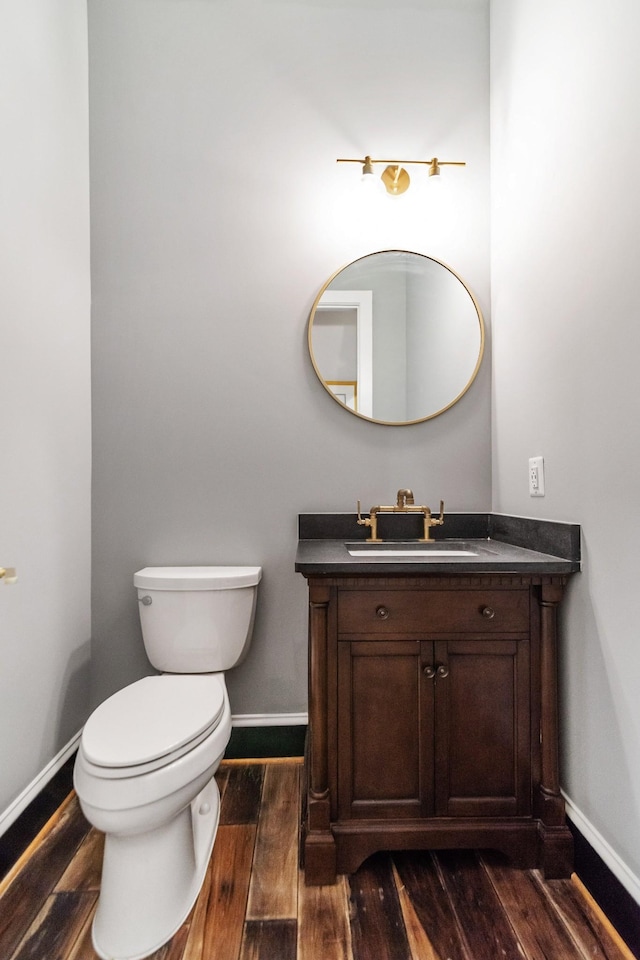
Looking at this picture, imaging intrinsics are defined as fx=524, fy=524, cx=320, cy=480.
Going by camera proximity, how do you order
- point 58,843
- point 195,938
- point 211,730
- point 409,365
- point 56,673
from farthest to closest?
point 409,365 < point 56,673 < point 58,843 < point 211,730 < point 195,938

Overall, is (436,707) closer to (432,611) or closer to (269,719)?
(432,611)

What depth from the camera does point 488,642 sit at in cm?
139

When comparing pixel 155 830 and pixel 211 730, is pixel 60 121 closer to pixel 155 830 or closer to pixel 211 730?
pixel 211 730

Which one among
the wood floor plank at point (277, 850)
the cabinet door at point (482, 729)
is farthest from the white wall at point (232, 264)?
the cabinet door at point (482, 729)

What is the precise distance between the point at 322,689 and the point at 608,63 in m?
1.65

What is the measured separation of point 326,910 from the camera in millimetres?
1231

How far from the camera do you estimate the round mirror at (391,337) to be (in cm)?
192

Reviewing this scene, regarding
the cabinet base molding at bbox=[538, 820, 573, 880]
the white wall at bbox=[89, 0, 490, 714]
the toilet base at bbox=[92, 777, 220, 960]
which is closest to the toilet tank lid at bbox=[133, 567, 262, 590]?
the white wall at bbox=[89, 0, 490, 714]

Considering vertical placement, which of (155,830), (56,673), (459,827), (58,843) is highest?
(56,673)

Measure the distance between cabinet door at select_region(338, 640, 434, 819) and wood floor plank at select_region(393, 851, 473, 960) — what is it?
14 centimetres

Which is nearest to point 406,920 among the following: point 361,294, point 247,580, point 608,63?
point 247,580

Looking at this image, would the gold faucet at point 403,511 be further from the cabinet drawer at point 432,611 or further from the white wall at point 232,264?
the cabinet drawer at point 432,611

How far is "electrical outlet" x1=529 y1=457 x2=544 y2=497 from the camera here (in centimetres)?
156

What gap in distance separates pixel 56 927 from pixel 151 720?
1.57ft
